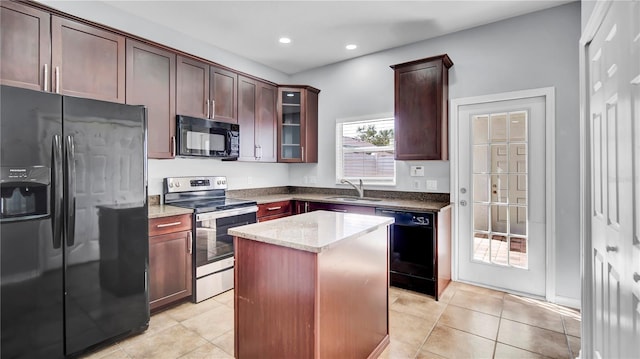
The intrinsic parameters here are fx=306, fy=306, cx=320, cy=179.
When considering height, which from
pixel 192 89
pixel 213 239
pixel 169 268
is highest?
pixel 192 89

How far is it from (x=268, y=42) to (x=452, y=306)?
11.3 feet

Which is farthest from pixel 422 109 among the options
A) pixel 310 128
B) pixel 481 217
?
pixel 310 128

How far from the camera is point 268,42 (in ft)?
11.9

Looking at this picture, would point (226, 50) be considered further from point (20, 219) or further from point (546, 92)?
point (546, 92)

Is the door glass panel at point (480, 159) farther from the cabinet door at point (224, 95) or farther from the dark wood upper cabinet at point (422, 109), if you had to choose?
the cabinet door at point (224, 95)

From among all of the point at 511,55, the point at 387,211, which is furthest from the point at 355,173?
the point at 511,55

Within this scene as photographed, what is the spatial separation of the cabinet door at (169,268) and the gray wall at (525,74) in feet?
8.31

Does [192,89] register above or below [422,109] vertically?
A: above

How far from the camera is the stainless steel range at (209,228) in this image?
2.93m

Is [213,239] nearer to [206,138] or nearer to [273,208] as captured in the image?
[273,208]

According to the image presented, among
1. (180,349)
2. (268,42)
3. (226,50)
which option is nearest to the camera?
(180,349)

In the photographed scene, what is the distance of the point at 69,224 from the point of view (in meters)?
1.96

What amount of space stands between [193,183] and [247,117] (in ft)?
3.42

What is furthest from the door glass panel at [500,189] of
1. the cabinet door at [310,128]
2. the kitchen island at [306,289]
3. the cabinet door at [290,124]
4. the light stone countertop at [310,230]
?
the cabinet door at [290,124]
